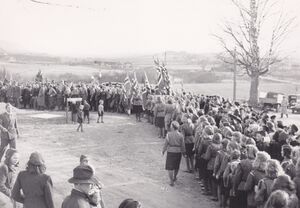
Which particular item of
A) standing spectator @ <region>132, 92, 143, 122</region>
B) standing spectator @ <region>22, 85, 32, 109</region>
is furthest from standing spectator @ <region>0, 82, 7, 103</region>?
standing spectator @ <region>132, 92, 143, 122</region>

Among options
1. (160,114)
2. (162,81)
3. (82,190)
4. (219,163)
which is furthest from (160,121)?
(82,190)

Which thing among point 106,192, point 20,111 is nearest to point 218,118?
point 106,192

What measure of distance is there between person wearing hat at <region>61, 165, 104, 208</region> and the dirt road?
519cm

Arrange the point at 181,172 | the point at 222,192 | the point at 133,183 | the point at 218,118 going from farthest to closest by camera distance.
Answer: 1. the point at 218,118
2. the point at 181,172
3. the point at 133,183
4. the point at 222,192

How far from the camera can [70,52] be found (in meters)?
59.2

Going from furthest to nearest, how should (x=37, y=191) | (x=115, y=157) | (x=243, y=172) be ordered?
(x=115, y=157) < (x=243, y=172) < (x=37, y=191)

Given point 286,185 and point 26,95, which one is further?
point 26,95

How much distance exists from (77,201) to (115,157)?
1069 centimetres

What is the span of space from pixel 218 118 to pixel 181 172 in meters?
3.27

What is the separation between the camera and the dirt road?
38.0 feet

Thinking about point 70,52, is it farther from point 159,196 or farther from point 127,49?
point 159,196

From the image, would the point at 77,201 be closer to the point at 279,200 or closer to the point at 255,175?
the point at 279,200

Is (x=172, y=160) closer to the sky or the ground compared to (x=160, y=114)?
closer to the ground

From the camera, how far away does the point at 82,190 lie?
550 centimetres
